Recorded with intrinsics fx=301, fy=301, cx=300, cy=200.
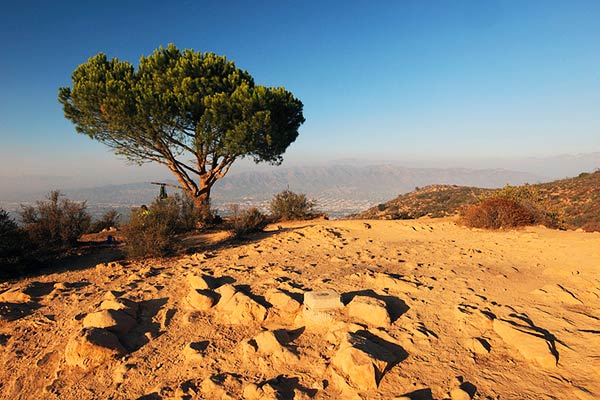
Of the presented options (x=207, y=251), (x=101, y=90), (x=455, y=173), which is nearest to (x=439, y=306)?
(x=207, y=251)

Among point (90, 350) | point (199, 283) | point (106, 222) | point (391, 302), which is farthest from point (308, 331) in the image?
point (106, 222)

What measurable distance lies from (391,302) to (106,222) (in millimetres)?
12519

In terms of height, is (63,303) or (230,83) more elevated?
(230,83)

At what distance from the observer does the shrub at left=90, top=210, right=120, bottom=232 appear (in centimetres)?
1198

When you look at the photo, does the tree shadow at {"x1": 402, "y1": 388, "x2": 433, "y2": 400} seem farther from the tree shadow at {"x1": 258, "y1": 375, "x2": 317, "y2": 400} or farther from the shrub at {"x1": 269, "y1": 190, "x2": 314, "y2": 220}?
the shrub at {"x1": 269, "y1": 190, "x2": 314, "y2": 220}

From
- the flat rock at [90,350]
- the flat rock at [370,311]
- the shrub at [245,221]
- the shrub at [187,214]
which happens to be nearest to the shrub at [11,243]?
the shrub at [187,214]

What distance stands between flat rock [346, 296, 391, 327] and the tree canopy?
8.72 metres

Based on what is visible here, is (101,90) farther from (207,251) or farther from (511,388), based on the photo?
(511,388)

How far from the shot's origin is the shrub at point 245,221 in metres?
9.34

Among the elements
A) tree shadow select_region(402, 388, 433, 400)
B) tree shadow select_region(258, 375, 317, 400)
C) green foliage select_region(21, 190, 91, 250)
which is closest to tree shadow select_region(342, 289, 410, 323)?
tree shadow select_region(402, 388, 433, 400)

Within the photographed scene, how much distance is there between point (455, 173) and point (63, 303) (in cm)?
21769

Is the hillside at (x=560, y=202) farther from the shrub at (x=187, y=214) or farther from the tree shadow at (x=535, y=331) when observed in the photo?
the tree shadow at (x=535, y=331)

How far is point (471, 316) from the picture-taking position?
3.66 m

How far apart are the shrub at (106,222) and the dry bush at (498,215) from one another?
1350cm
